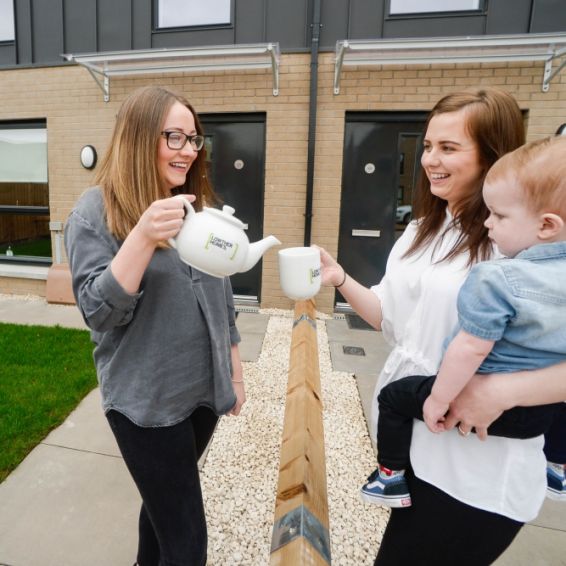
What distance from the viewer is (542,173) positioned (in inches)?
33.3

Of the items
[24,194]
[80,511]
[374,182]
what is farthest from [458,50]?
[24,194]

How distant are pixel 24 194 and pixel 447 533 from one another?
7.62m

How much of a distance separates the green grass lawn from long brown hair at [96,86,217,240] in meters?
2.14

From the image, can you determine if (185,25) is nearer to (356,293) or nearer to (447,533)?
(356,293)

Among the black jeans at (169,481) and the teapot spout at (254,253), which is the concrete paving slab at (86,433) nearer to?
the black jeans at (169,481)

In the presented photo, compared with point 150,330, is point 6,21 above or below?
above

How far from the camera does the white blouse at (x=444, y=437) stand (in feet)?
3.19

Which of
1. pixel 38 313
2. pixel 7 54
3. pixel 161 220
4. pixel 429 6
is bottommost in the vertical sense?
pixel 38 313

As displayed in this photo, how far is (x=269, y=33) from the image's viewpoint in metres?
5.18

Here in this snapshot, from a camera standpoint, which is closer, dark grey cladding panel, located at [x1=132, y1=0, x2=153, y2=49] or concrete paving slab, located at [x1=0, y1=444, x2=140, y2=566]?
concrete paving slab, located at [x1=0, y1=444, x2=140, y2=566]

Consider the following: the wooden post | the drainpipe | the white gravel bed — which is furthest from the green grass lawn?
the drainpipe

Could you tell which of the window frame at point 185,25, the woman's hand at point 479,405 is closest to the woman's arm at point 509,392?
the woman's hand at point 479,405

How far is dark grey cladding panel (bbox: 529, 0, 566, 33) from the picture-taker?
15.2 feet

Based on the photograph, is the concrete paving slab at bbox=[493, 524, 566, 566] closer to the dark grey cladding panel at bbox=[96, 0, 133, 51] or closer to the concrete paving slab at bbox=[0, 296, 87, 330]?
the concrete paving slab at bbox=[0, 296, 87, 330]
